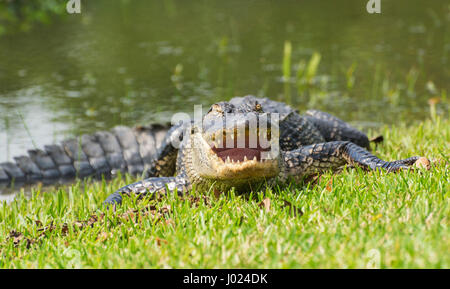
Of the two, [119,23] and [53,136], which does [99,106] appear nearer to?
[53,136]

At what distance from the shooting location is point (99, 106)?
8133mm

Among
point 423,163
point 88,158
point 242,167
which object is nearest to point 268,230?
point 242,167

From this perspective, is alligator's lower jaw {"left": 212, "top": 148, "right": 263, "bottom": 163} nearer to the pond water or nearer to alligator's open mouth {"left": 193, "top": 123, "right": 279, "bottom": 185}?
alligator's open mouth {"left": 193, "top": 123, "right": 279, "bottom": 185}

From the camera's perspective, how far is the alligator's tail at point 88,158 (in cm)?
559

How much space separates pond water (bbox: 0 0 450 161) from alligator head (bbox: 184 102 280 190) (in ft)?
11.8

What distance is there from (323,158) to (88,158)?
9.18ft

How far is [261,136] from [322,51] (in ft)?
25.5

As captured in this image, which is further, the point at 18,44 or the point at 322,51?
the point at 18,44

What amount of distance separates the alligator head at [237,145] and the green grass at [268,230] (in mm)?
173

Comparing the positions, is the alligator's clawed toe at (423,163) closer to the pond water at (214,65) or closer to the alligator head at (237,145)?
the alligator head at (237,145)

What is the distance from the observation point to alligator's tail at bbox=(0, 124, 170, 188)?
18.3 feet

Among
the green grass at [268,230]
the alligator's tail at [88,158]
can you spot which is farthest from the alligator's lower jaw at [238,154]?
the alligator's tail at [88,158]

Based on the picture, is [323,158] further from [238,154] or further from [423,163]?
[238,154]

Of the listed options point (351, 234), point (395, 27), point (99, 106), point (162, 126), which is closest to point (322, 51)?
point (395, 27)
